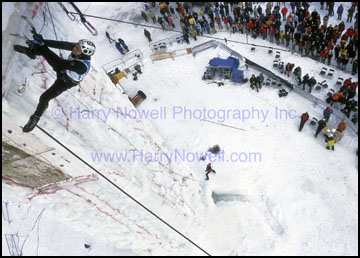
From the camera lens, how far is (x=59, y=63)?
447cm

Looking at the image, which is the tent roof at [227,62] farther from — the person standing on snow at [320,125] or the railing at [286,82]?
the person standing on snow at [320,125]

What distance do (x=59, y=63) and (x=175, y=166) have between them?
4498 millimetres

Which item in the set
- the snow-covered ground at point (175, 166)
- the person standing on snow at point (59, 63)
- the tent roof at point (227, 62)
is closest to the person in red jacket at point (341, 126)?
the snow-covered ground at point (175, 166)

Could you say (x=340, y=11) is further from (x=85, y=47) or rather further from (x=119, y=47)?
(x=85, y=47)

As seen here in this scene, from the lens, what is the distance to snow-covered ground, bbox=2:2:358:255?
471 centimetres

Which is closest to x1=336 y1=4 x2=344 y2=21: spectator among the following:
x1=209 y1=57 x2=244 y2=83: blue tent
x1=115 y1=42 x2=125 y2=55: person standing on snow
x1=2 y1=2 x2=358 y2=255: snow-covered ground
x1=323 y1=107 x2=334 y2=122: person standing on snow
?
x1=2 y1=2 x2=358 y2=255: snow-covered ground

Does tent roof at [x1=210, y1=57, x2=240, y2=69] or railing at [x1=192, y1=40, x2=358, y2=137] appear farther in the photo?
tent roof at [x1=210, y1=57, x2=240, y2=69]

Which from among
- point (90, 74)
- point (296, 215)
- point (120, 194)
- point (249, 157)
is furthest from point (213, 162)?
point (90, 74)

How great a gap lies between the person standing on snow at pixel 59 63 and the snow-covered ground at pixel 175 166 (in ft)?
0.37

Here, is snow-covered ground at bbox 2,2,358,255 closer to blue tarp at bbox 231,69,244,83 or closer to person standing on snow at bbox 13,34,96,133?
person standing on snow at bbox 13,34,96,133

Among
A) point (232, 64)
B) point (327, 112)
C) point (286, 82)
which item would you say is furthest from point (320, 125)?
point (232, 64)

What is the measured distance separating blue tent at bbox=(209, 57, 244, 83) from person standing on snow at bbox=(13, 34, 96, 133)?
11.9 m

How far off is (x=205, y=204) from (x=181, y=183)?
226 cm

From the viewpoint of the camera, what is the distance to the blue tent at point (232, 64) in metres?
15.8
